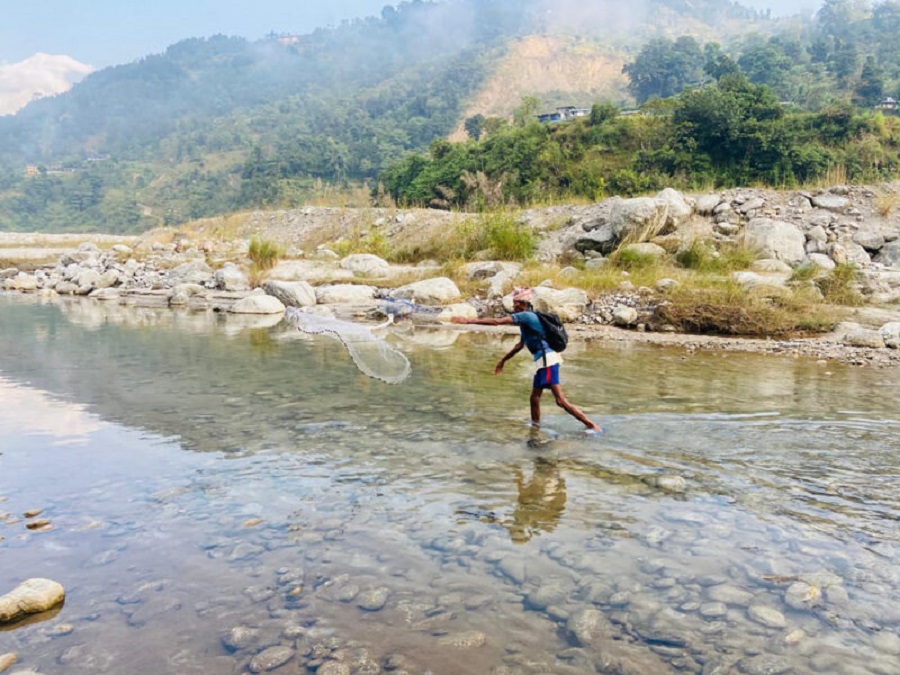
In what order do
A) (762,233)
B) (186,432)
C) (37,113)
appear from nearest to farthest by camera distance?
(186,432) → (762,233) → (37,113)

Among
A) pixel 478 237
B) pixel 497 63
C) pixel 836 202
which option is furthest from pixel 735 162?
pixel 497 63

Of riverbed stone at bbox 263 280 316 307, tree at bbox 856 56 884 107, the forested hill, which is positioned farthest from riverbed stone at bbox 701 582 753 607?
tree at bbox 856 56 884 107

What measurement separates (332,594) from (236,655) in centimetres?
71

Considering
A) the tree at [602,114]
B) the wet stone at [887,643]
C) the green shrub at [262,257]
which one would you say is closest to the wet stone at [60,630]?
the wet stone at [887,643]

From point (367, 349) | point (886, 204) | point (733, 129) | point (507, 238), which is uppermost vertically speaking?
point (733, 129)

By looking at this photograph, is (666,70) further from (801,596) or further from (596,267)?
(801,596)

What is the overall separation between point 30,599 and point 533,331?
4875mm

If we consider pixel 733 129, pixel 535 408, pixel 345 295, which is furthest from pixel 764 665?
pixel 733 129

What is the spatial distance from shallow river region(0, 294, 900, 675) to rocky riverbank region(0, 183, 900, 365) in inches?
198

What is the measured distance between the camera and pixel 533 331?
23.2ft

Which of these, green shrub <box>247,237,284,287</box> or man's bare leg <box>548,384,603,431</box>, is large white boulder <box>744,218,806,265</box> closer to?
man's bare leg <box>548,384,603,431</box>

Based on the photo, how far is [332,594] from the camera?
4.00 meters

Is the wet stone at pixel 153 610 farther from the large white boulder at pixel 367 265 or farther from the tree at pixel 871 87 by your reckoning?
the tree at pixel 871 87

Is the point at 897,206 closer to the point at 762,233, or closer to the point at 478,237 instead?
the point at 762,233
